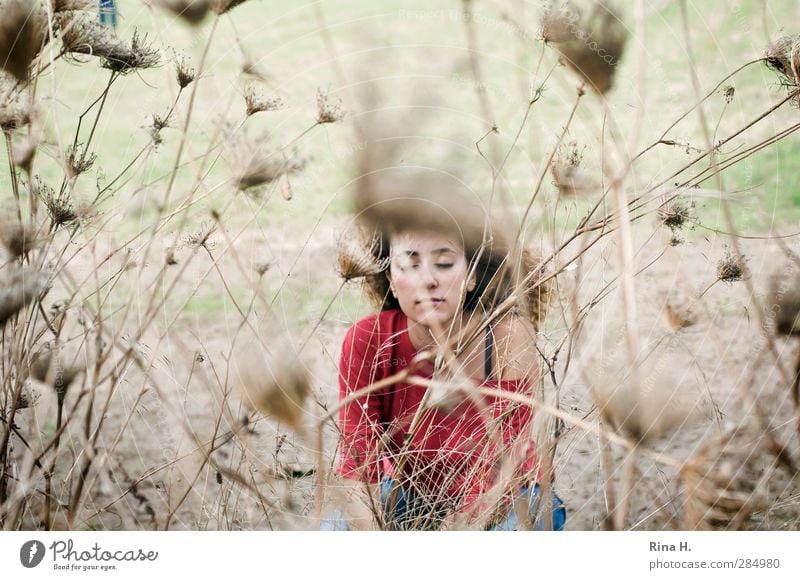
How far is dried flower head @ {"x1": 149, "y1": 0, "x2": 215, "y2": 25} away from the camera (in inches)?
64.3

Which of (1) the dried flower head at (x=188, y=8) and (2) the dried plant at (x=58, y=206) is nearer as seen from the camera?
(2) the dried plant at (x=58, y=206)

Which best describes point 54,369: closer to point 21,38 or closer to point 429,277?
point 21,38

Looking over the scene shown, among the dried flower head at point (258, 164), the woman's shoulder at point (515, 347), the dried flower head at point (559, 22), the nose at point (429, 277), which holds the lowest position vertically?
the woman's shoulder at point (515, 347)

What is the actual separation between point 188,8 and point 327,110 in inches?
12.3

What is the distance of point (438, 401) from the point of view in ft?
5.08

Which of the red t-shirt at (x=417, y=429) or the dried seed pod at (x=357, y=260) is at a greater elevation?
the dried seed pod at (x=357, y=260)

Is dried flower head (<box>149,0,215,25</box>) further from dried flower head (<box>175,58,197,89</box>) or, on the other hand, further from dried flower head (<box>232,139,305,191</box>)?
dried flower head (<box>232,139,305,191</box>)

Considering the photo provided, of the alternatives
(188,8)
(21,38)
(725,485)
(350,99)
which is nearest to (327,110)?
(350,99)

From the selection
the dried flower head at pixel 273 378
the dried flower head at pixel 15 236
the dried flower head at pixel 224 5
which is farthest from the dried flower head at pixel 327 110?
the dried flower head at pixel 15 236

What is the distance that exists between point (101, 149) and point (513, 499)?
97cm

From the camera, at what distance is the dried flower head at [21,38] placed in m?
1.54

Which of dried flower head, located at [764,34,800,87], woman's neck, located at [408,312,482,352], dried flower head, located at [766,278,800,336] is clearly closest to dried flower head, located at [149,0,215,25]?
woman's neck, located at [408,312,482,352]

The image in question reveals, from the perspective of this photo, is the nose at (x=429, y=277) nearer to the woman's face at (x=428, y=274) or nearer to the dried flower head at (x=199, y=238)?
the woman's face at (x=428, y=274)

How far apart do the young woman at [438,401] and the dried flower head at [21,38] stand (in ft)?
2.27
